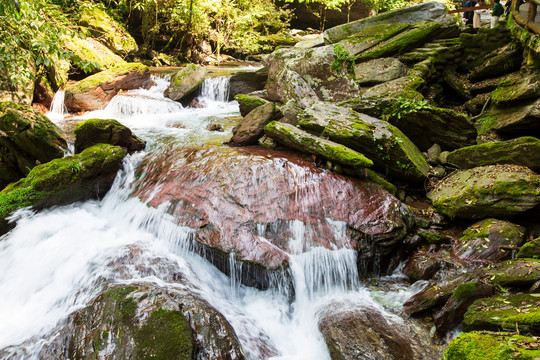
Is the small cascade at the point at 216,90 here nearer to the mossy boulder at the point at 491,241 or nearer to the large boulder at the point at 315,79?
the large boulder at the point at 315,79

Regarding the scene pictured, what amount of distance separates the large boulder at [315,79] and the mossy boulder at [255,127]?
1.43m

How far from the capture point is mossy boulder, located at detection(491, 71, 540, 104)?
22.5 ft

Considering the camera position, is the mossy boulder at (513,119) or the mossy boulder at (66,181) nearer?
the mossy boulder at (66,181)

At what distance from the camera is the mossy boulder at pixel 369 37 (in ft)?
35.2

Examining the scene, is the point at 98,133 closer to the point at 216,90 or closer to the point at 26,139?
the point at 26,139

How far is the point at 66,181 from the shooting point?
19.4 ft

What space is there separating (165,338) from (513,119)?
8.52 metres

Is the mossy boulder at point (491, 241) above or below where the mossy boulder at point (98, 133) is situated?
below

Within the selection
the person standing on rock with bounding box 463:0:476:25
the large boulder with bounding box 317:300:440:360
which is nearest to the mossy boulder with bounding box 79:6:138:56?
the large boulder with bounding box 317:300:440:360

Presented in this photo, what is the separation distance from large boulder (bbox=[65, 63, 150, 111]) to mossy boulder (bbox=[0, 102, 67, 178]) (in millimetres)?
4232

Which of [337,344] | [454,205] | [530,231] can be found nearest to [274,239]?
[337,344]

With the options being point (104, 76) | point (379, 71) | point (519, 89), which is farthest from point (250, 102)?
point (519, 89)

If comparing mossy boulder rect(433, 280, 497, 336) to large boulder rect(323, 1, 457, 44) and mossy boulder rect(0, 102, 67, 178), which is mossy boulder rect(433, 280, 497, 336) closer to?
mossy boulder rect(0, 102, 67, 178)

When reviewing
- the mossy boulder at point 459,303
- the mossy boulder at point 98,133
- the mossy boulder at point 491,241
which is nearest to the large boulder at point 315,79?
the mossy boulder at point 98,133
